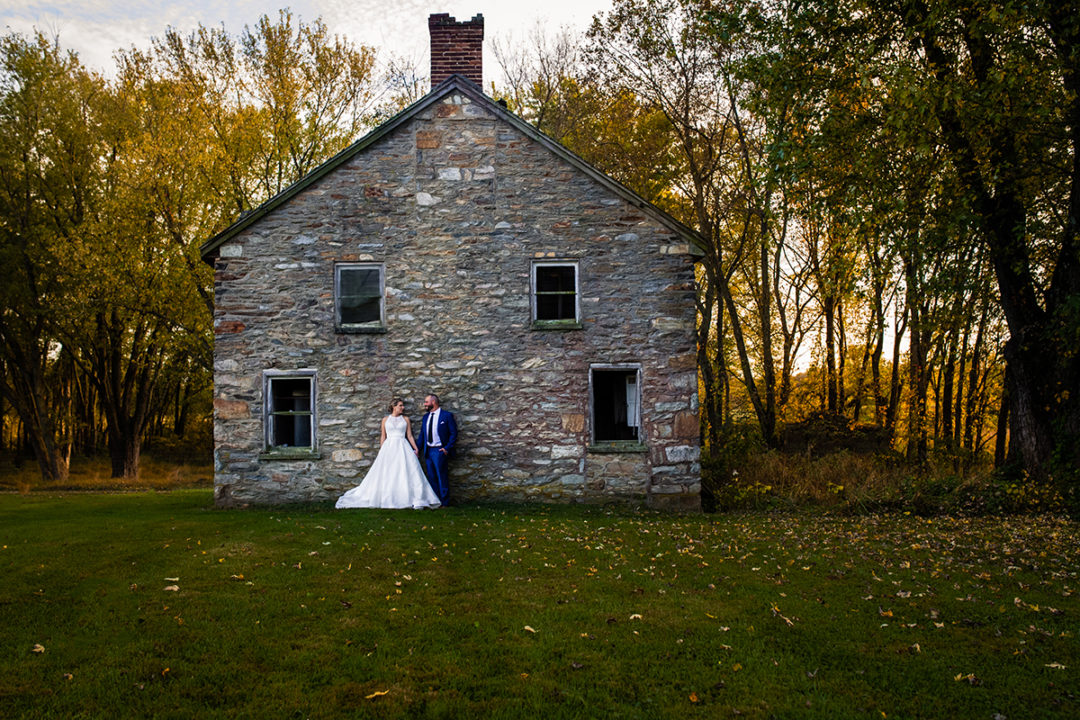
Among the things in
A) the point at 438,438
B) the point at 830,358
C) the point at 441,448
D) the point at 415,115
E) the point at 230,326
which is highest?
the point at 415,115

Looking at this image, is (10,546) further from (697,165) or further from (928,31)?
→ (697,165)

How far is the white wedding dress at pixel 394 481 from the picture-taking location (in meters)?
12.6

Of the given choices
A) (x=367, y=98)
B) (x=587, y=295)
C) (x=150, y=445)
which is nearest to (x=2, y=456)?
(x=150, y=445)

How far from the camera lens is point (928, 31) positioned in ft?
33.9

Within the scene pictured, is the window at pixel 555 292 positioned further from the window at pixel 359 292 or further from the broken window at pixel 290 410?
the broken window at pixel 290 410

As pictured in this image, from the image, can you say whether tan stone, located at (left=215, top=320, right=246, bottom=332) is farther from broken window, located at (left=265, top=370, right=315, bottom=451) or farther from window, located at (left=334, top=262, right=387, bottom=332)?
window, located at (left=334, top=262, right=387, bottom=332)

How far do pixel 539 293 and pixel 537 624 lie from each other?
8.17 m

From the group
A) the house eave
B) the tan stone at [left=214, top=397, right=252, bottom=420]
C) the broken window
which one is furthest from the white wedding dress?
the house eave

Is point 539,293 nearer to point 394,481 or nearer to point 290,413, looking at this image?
point 394,481

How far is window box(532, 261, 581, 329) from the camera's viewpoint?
13.3 m

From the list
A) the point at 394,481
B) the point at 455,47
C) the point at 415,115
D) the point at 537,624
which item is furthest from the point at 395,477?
the point at 455,47

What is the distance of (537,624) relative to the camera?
576 centimetres

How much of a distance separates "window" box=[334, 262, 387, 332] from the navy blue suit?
2152 millimetres

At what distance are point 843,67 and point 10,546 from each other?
1322cm
